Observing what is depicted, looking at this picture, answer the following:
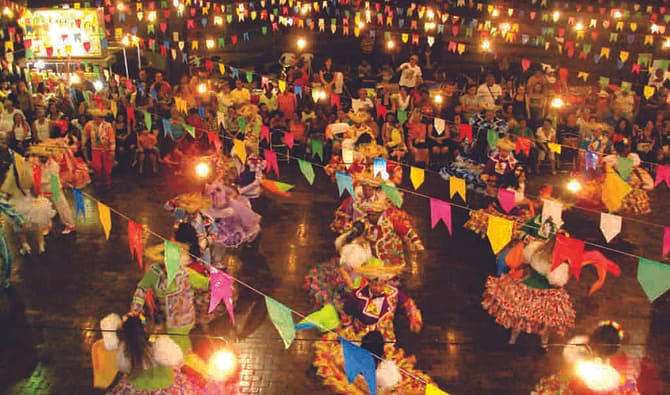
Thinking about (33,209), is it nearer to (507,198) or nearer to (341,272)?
(341,272)

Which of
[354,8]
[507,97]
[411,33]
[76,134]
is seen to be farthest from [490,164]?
[354,8]

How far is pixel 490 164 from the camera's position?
11.1 metres

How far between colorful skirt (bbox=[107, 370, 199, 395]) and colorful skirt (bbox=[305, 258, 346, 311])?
9.06 ft

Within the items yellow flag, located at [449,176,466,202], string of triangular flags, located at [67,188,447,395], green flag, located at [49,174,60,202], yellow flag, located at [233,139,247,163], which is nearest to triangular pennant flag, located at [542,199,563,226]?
yellow flag, located at [449,176,466,202]

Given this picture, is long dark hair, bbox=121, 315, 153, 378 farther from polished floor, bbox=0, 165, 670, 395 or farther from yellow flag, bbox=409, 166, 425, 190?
yellow flag, bbox=409, 166, 425, 190

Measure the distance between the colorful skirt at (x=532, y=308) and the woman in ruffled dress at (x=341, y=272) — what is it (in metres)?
1.85

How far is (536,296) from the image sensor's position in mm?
7520

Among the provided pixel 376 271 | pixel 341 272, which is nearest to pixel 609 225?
pixel 376 271

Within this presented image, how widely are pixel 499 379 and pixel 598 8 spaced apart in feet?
64.8

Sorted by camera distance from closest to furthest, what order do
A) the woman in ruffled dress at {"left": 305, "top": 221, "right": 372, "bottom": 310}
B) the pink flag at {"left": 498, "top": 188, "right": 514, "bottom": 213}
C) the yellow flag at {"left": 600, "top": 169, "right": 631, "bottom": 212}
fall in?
the woman in ruffled dress at {"left": 305, "top": 221, "right": 372, "bottom": 310}
the pink flag at {"left": 498, "top": 188, "right": 514, "bottom": 213}
the yellow flag at {"left": 600, "top": 169, "right": 631, "bottom": 212}

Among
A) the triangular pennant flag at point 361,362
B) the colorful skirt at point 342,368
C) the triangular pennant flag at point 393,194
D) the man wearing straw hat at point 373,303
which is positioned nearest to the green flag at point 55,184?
the colorful skirt at point 342,368

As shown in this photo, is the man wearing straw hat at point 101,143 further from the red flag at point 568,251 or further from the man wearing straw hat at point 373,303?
the red flag at point 568,251

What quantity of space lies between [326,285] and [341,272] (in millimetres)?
1297

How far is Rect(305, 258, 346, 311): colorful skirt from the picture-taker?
8.50m
